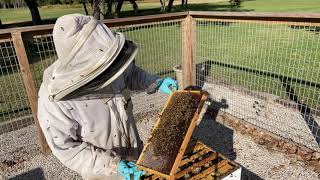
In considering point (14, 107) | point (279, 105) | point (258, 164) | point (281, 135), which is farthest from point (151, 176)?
point (14, 107)

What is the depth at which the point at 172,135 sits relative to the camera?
102 inches

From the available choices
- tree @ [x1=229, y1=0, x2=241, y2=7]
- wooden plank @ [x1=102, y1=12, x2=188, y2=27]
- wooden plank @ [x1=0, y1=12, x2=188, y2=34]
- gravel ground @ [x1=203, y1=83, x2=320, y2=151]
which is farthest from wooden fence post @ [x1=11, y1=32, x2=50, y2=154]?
tree @ [x1=229, y1=0, x2=241, y2=7]

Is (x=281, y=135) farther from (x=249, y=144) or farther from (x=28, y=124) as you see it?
(x=28, y=124)

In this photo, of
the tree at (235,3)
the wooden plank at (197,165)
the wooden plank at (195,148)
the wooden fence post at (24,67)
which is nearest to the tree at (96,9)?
the wooden fence post at (24,67)

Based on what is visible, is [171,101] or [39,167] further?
[39,167]

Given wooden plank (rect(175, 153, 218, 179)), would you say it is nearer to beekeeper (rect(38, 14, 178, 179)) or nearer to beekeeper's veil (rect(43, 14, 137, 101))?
beekeeper (rect(38, 14, 178, 179))

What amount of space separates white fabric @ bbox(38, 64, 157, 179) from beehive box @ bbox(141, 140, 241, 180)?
50cm

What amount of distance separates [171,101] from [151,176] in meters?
0.78

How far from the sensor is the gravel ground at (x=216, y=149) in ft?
13.9

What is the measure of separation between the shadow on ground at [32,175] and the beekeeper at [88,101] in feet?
8.07

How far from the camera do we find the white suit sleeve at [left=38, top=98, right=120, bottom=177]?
2.00 metres

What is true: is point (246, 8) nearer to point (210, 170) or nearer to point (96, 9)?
point (96, 9)

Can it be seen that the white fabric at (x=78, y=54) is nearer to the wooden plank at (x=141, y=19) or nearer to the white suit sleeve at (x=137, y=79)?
the white suit sleeve at (x=137, y=79)

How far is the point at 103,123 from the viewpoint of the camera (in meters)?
2.31
